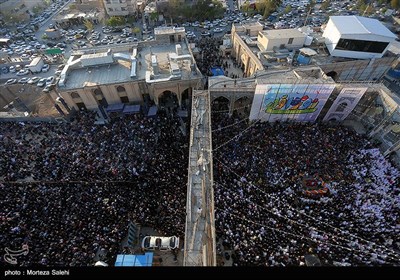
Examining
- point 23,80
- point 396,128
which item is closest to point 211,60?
point 396,128

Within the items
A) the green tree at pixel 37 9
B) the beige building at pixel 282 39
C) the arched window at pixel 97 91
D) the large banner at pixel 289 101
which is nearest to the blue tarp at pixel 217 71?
the beige building at pixel 282 39

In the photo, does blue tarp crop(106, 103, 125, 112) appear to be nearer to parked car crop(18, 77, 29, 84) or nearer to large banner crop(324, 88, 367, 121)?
parked car crop(18, 77, 29, 84)

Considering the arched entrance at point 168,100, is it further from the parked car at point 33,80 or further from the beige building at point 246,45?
the parked car at point 33,80

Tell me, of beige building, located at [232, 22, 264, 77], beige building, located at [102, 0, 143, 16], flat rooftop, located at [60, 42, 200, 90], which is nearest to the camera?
flat rooftop, located at [60, 42, 200, 90]

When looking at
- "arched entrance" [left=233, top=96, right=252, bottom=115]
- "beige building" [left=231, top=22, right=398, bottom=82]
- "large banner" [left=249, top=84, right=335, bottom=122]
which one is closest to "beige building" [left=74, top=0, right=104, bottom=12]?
"beige building" [left=231, top=22, right=398, bottom=82]

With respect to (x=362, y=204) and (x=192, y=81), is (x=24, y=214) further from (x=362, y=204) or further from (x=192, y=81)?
(x=362, y=204)

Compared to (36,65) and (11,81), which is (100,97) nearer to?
(36,65)
